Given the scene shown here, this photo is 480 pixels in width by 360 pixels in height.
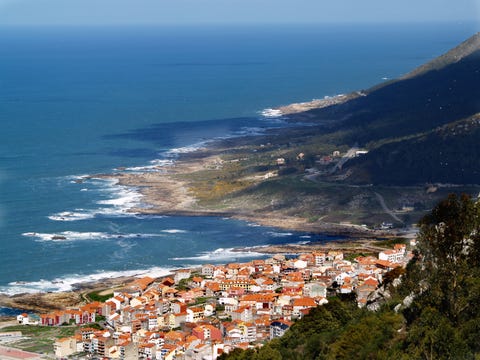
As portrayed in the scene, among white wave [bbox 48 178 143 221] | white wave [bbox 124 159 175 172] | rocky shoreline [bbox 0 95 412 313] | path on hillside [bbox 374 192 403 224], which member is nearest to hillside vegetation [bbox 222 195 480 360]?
rocky shoreline [bbox 0 95 412 313]

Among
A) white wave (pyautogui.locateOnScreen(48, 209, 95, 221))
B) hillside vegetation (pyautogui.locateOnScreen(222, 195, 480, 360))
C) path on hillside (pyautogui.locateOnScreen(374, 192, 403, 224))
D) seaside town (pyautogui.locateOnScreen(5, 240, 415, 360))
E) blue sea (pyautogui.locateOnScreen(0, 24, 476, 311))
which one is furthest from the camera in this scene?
white wave (pyautogui.locateOnScreen(48, 209, 95, 221))

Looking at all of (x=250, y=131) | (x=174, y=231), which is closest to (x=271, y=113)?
(x=250, y=131)

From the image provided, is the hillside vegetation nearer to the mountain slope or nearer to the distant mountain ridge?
the distant mountain ridge

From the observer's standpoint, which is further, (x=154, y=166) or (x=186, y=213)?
(x=154, y=166)

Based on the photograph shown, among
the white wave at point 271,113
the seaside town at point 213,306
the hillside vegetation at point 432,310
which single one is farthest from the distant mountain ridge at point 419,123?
the hillside vegetation at point 432,310

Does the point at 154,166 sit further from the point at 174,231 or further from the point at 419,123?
the point at 419,123

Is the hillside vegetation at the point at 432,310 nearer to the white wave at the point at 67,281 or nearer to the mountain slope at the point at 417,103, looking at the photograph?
the white wave at the point at 67,281

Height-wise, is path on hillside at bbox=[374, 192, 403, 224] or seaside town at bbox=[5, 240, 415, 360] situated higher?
path on hillside at bbox=[374, 192, 403, 224]
